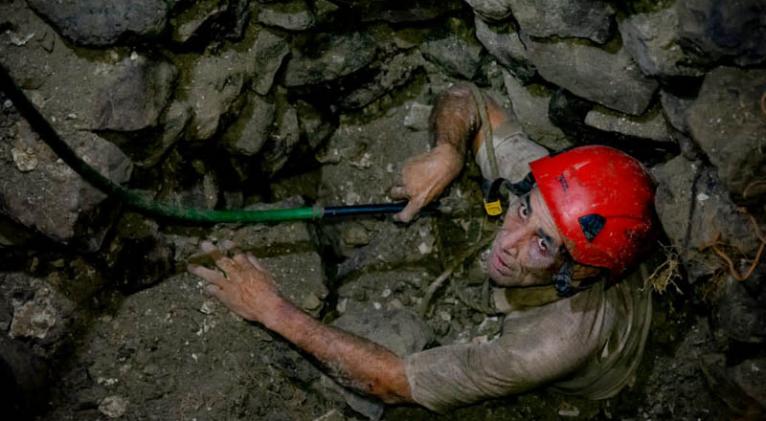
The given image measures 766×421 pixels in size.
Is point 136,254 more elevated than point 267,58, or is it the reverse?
point 267,58

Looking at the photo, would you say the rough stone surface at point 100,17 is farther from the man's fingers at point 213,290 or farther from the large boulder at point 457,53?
the large boulder at point 457,53

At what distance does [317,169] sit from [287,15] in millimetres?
1025

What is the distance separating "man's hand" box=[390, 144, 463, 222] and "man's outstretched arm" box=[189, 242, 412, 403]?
0.67 m

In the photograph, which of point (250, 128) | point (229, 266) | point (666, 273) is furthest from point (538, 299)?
point (250, 128)

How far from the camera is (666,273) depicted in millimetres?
3258

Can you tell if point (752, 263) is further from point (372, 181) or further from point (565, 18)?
point (372, 181)

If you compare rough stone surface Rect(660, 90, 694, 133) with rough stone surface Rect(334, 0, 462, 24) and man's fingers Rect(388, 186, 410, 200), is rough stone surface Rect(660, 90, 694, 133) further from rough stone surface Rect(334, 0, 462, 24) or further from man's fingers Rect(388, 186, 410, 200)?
man's fingers Rect(388, 186, 410, 200)

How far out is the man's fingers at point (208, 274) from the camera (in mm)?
3420

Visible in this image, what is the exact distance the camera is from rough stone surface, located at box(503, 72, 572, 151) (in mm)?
3674

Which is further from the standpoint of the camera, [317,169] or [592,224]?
[317,169]

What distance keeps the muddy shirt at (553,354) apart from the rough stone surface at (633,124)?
432 mm

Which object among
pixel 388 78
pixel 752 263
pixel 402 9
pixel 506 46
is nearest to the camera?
pixel 752 263

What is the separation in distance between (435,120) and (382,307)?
1040 millimetres

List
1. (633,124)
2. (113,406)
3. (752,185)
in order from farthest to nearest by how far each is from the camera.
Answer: (633,124) < (113,406) < (752,185)
